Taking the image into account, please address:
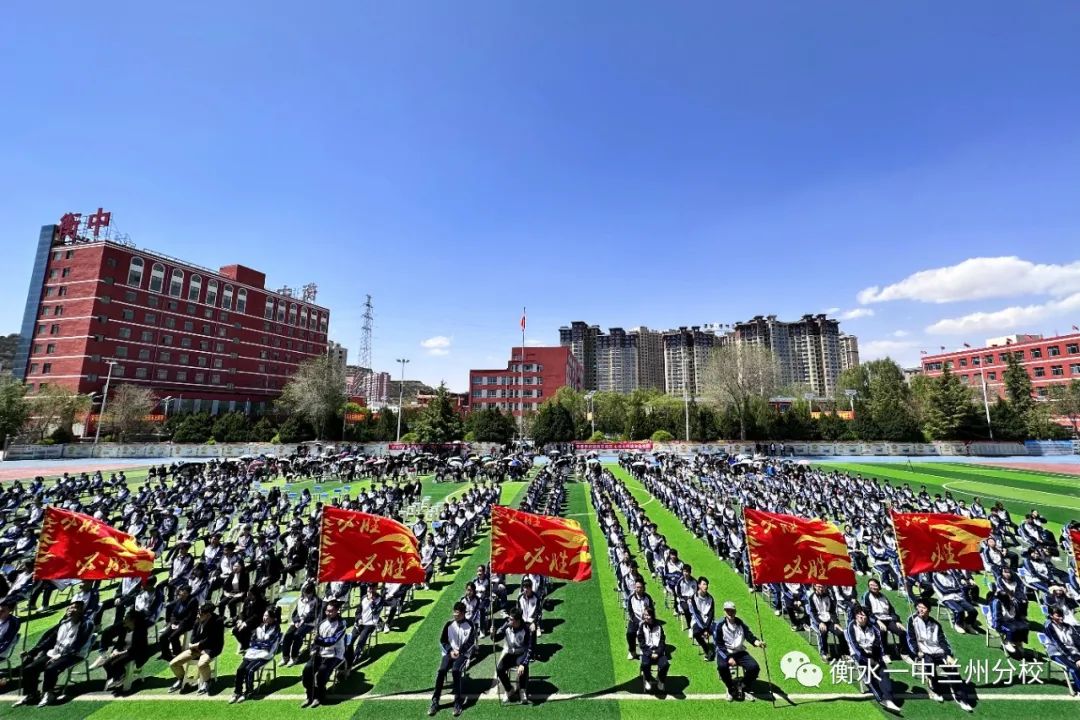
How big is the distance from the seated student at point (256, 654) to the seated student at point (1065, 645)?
1473 cm

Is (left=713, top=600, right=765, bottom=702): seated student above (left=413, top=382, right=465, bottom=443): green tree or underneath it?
underneath

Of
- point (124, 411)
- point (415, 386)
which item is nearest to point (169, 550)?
point (124, 411)

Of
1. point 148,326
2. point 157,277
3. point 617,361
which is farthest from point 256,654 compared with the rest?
point 617,361

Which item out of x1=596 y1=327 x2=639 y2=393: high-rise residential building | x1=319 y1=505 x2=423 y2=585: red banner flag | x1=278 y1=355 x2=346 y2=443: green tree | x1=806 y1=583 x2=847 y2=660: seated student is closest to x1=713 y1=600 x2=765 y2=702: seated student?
x1=806 y1=583 x2=847 y2=660: seated student

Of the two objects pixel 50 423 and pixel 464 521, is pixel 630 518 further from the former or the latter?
pixel 50 423

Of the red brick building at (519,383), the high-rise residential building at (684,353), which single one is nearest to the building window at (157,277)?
the red brick building at (519,383)

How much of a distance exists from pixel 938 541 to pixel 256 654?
14245 millimetres

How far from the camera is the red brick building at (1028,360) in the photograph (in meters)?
79.7

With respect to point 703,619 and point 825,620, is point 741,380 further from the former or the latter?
point 703,619

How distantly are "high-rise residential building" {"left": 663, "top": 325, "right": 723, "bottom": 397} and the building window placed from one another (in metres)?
152

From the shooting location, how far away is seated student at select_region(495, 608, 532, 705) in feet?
30.3

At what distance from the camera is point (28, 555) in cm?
1550

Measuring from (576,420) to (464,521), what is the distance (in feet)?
190

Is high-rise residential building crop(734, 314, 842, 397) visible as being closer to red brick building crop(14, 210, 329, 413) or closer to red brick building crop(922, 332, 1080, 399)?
red brick building crop(922, 332, 1080, 399)
